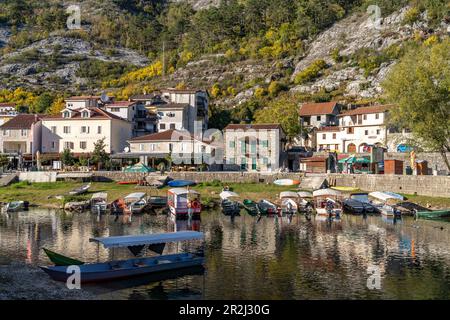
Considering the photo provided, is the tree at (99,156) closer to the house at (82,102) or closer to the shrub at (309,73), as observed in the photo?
the house at (82,102)

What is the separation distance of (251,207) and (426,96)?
26.3m

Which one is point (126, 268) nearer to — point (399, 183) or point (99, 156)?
point (399, 183)

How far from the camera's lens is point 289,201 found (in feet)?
226

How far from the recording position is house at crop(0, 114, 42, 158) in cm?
10438

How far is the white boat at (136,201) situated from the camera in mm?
67938

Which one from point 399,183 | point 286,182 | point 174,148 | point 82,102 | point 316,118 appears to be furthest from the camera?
point 316,118

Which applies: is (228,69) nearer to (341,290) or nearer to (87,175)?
(87,175)

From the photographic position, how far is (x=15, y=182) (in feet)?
283

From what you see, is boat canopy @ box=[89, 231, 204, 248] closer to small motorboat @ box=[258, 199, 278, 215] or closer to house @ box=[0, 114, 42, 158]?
small motorboat @ box=[258, 199, 278, 215]

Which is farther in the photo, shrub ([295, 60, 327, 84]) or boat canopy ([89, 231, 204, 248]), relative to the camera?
shrub ([295, 60, 327, 84])

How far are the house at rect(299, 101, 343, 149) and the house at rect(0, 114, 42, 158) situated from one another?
54785 millimetres

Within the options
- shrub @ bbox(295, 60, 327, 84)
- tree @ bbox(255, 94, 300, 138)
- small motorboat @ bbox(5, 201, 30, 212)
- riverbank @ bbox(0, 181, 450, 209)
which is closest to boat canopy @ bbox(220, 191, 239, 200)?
riverbank @ bbox(0, 181, 450, 209)

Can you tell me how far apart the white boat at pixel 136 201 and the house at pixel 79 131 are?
33.5 metres

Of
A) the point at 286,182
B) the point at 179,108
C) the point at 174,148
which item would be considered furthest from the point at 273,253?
the point at 179,108
